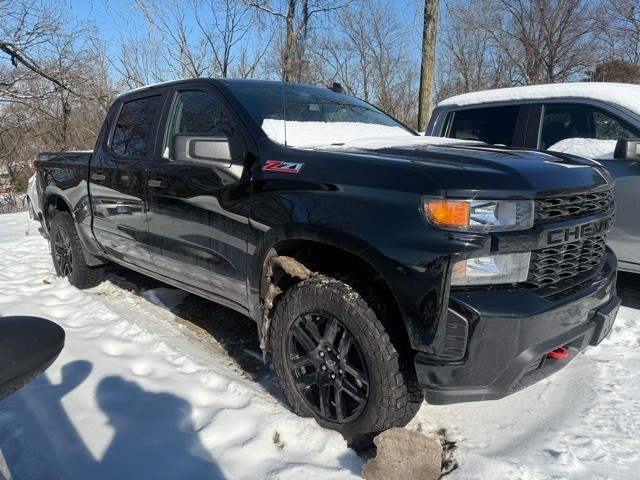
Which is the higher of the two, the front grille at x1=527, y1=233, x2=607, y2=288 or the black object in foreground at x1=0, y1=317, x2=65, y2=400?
the black object in foreground at x1=0, y1=317, x2=65, y2=400

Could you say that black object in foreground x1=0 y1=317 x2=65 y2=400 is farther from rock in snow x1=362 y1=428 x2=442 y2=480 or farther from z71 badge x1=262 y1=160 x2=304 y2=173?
z71 badge x1=262 y1=160 x2=304 y2=173

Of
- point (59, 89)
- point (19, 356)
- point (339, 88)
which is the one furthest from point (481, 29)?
point (19, 356)

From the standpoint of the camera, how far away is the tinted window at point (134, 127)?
372cm

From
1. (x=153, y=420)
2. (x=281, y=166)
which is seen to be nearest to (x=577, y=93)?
(x=281, y=166)

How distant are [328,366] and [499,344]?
2.66ft

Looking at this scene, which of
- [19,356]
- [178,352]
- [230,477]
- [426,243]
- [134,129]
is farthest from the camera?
[134,129]

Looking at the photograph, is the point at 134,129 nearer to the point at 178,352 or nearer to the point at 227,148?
the point at 227,148

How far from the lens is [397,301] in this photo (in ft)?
6.72

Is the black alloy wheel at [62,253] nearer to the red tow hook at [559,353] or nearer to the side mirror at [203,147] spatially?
the side mirror at [203,147]

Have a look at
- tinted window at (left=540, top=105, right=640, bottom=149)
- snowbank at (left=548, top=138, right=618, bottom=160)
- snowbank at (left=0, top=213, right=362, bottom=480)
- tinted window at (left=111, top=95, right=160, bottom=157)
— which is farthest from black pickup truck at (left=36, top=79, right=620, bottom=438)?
tinted window at (left=540, top=105, right=640, bottom=149)

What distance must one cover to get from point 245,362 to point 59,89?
47.3ft

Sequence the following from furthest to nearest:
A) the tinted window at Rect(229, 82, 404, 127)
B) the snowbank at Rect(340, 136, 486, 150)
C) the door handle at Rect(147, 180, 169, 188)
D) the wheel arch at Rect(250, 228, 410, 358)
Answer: the door handle at Rect(147, 180, 169, 188), the tinted window at Rect(229, 82, 404, 127), the snowbank at Rect(340, 136, 486, 150), the wheel arch at Rect(250, 228, 410, 358)

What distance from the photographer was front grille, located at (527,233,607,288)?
2041mm

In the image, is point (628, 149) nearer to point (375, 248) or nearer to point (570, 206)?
point (570, 206)
